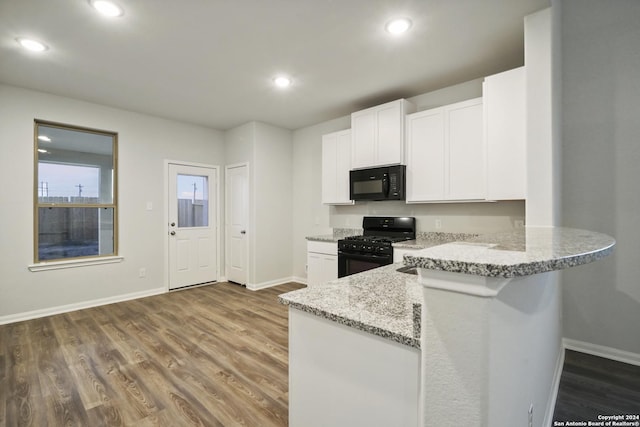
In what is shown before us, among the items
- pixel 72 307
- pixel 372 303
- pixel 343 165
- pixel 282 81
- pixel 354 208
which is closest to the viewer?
pixel 372 303

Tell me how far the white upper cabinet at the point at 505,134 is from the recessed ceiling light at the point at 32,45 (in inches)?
153

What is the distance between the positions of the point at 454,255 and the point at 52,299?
4.70 m

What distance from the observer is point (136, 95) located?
359 cm

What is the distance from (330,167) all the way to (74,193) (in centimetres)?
341

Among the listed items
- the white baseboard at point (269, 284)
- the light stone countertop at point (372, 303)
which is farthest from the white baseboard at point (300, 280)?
the light stone countertop at point (372, 303)

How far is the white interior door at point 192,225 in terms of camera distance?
15.1 feet

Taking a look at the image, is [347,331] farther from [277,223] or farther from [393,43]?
[277,223]

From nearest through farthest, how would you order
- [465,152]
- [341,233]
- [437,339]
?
1. [437,339]
2. [465,152]
3. [341,233]

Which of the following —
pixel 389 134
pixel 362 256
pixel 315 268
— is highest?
pixel 389 134

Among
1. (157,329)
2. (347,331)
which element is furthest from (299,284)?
(347,331)

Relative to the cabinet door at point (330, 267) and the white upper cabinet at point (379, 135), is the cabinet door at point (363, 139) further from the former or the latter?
the cabinet door at point (330, 267)

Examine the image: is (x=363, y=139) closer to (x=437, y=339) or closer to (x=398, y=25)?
(x=398, y=25)

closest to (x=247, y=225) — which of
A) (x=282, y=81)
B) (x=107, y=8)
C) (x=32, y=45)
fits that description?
(x=282, y=81)

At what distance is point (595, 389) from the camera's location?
6.61 feet
